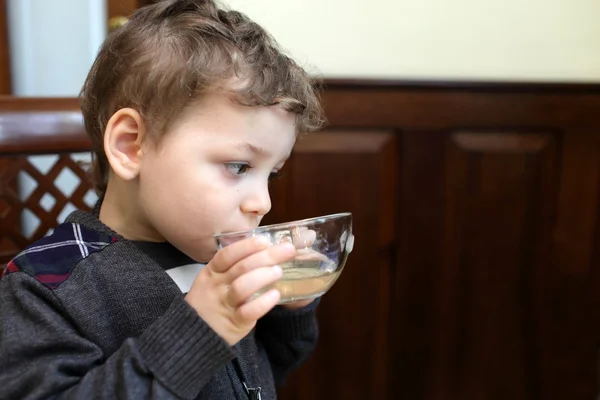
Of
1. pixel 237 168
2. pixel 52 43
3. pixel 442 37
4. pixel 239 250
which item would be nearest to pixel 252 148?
pixel 237 168

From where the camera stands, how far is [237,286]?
1.63 ft

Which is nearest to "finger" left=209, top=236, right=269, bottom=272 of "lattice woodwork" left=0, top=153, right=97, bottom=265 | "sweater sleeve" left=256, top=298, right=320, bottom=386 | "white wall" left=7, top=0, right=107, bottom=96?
"sweater sleeve" left=256, top=298, right=320, bottom=386

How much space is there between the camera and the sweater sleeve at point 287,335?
79 cm

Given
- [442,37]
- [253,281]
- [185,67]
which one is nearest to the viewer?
[253,281]

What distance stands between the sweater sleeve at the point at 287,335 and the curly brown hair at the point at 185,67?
272mm

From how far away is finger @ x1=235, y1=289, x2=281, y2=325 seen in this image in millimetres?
500

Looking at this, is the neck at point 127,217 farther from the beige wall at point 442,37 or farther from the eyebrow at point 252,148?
the beige wall at point 442,37

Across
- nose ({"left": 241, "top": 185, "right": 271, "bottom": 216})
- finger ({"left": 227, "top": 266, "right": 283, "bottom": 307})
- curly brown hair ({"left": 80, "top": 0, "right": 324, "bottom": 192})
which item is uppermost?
curly brown hair ({"left": 80, "top": 0, "right": 324, "bottom": 192})

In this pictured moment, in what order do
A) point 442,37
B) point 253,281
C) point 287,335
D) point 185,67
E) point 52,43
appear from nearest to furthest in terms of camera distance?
point 253,281 → point 185,67 → point 287,335 → point 442,37 → point 52,43

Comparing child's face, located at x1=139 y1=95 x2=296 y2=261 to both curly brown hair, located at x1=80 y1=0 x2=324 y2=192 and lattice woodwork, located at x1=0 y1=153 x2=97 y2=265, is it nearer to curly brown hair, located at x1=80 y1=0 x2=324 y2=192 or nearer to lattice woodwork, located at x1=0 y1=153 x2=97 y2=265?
curly brown hair, located at x1=80 y1=0 x2=324 y2=192

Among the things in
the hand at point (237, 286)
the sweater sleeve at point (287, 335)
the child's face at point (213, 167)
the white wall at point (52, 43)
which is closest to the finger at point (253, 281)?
the hand at point (237, 286)

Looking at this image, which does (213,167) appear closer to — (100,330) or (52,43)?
(100,330)

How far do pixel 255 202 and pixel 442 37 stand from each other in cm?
71

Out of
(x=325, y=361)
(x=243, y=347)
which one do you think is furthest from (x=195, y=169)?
(x=325, y=361)
